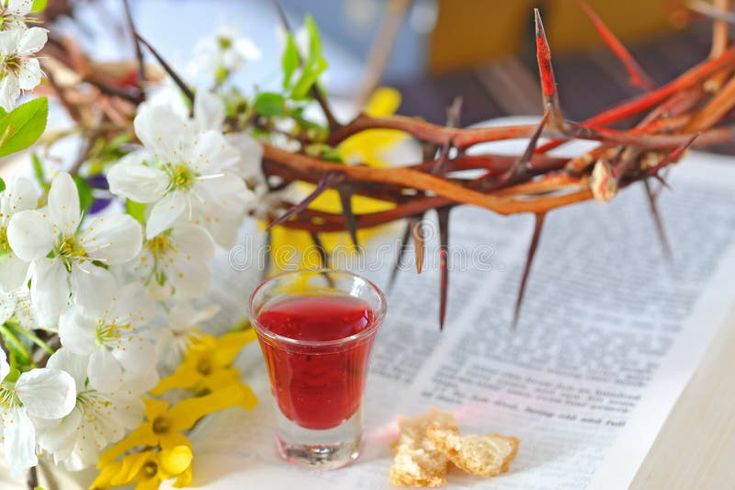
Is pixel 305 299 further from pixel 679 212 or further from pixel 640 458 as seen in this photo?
pixel 679 212

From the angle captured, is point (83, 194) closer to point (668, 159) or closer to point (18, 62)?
point (18, 62)

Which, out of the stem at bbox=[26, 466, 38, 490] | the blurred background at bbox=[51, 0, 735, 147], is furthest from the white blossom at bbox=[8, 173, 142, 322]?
the blurred background at bbox=[51, 0, 735, 147]

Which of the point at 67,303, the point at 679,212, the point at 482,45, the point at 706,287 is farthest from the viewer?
the point at 482,45

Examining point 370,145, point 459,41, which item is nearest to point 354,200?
point 370,145

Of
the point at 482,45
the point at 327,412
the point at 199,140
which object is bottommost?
the point at 482,45

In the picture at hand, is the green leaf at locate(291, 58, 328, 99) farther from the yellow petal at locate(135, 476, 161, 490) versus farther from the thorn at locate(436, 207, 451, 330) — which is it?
the yellow petal at locate(135, 476, 161, 490)

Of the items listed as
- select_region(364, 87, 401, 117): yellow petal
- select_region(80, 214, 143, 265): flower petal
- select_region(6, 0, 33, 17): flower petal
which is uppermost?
select_region(6, 0, 33, 17): flower petal

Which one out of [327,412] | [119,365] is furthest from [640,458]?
[119,365]
